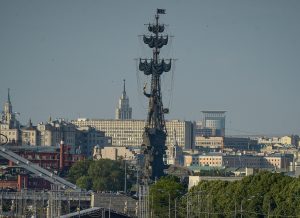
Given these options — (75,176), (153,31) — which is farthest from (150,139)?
(75,176)

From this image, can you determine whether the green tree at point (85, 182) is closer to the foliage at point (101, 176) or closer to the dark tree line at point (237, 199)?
the foliage at point (101, 176)

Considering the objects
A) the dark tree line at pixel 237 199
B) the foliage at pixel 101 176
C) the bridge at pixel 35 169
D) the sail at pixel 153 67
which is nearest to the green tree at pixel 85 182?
the foliage at pixel 101 176

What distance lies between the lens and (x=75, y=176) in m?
175

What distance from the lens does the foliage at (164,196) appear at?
118794 mm

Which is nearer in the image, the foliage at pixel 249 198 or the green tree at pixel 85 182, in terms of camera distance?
the foliage at pixel 249 198

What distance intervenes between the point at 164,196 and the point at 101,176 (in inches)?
1752

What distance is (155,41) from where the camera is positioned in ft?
517

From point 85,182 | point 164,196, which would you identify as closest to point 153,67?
point 85,182

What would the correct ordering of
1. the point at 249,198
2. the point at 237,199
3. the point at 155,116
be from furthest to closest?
the point at 155,116 → the point at 237,199 → the point at 249,198

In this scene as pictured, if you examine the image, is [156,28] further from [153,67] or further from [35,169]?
[35,169]

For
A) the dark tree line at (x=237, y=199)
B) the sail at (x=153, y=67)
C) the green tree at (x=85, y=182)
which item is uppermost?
the sail at (x=153, y=67)

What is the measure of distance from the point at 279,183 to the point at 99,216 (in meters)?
16.2

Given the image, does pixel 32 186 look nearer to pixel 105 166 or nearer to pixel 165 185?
pixel 105 166

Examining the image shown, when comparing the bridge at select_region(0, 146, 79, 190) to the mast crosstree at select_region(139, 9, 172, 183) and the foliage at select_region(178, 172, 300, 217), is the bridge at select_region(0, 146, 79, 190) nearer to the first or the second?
the mast crosstree at select_region(139, 9, 172, 183)
